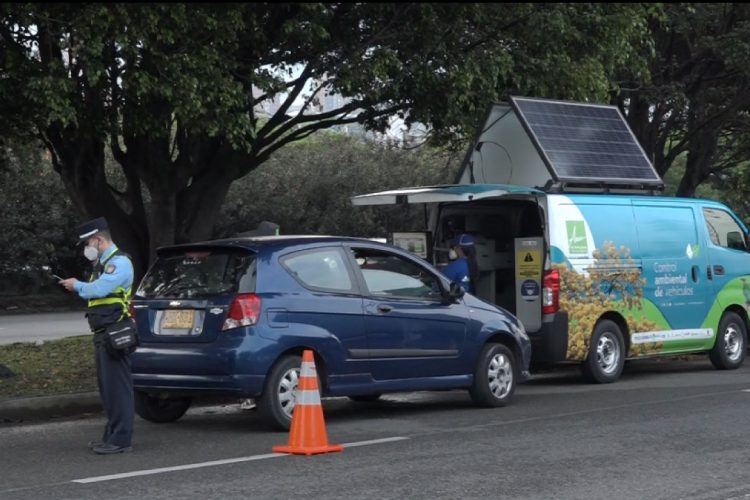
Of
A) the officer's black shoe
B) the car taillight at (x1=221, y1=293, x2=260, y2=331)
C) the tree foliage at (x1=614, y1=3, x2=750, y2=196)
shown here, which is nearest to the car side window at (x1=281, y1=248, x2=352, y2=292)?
the car taillight at (x1=221, y1=293, x2=260, y2=331)

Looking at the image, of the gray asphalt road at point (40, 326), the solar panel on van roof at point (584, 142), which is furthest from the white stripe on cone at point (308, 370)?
the gray asphalt road at point (40, 326)

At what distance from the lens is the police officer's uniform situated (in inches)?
347

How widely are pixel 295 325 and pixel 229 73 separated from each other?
3.85 m

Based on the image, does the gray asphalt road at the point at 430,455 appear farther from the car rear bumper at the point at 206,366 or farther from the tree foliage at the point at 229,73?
the tree foliage at the point at 229,73

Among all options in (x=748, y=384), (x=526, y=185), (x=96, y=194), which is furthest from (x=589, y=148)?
(x=96, y=194)

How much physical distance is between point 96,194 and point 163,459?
7.02m

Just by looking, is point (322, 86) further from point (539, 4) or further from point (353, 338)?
point (353, 338)

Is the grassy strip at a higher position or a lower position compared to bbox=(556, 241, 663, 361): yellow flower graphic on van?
lower

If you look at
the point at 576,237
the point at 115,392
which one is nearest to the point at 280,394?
the point at 115,392

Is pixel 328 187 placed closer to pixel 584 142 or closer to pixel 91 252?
pixel 584 142

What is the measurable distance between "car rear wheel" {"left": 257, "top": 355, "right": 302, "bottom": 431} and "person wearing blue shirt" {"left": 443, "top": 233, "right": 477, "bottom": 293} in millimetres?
3826

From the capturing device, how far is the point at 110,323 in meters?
8.80

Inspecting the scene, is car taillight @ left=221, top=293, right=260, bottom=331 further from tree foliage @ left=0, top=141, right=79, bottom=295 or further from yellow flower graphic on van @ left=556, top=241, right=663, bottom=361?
tree foliage @ left=0, top=141, right=79, bottom=295

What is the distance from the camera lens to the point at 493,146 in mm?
14445
